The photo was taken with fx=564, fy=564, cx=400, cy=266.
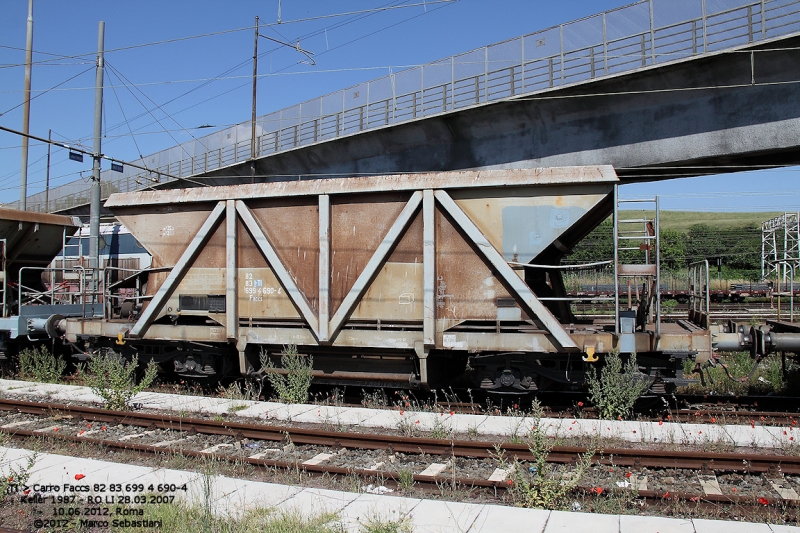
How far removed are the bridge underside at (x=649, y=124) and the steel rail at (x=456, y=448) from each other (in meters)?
10.5

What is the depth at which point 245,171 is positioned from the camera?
31.1m

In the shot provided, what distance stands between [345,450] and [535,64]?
15.2 meters

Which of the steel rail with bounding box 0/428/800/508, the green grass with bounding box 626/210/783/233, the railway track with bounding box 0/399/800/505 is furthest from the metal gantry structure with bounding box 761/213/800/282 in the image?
the green grass with bounding box 626/210/783/233

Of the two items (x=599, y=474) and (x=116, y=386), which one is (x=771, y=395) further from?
(x=116, y=386)

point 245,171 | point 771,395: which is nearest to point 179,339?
point 771,395

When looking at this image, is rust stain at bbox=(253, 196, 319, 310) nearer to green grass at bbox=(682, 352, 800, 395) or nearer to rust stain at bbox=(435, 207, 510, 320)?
rust stain at bbox=(435, 207, 510, 320)

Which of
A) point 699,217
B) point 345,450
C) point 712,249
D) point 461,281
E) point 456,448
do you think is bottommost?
point 345,450

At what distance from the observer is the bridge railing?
14.8m

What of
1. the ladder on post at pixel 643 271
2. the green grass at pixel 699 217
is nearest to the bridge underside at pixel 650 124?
the ladder on post at pixel 643 271

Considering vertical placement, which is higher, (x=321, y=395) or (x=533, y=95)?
(x=533, y=95)

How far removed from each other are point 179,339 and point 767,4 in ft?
52.1

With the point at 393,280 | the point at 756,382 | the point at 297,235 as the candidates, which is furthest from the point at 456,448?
the point at 756,382

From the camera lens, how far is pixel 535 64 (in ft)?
60.4

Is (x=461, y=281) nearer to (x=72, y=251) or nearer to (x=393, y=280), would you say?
(x=393, y=280)
